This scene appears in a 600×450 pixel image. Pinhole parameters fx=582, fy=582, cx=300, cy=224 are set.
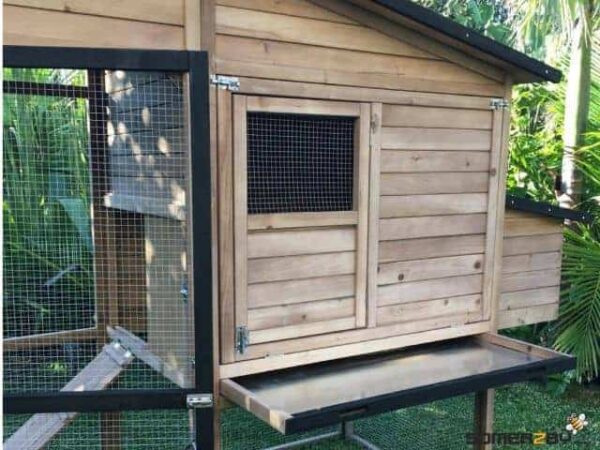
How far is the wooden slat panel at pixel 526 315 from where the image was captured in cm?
285

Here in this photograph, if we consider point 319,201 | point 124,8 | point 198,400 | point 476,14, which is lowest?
point 198,400

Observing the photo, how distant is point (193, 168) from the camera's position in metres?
1.68

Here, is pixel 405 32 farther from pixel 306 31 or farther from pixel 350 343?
pixel 350 343

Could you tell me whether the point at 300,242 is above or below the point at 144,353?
above

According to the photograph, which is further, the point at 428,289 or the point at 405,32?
the point at 428,289

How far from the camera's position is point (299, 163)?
2.19 meters

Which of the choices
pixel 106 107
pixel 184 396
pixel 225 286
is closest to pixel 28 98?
pixel 106 107

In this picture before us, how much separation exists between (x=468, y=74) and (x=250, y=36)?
104 cm

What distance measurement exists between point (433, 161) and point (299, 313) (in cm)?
A: 86

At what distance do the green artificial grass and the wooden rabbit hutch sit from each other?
90cm

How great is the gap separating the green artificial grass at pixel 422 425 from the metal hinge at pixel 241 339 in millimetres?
1388

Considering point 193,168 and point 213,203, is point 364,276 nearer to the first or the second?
point 213,203
